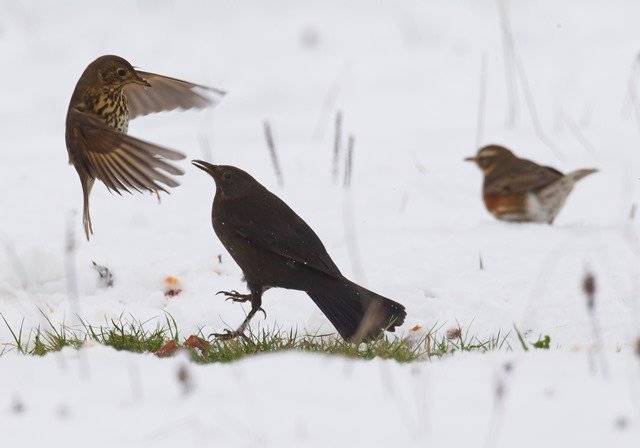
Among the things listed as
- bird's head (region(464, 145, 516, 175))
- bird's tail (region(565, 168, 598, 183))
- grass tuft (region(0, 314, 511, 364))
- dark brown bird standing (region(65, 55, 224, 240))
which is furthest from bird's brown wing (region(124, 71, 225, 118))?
bird's tail (region(565, 168, 598, 183))

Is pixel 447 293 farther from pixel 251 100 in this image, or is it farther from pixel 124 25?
pixel 124 25

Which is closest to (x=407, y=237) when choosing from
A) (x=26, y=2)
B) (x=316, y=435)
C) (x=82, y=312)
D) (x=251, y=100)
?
(x=82, y=312)

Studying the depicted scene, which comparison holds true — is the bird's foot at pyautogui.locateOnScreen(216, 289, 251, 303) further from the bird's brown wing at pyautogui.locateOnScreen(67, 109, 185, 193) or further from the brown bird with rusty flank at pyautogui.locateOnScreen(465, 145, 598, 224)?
the brown bird with rusty flank at pyautogui.locateOnScreen(465, 145, 598, 224)

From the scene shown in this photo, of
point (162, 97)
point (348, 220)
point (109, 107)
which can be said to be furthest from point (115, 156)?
point (348, 220)

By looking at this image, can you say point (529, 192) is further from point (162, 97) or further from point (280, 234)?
point (280, 234)

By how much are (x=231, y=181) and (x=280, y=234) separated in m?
0.39

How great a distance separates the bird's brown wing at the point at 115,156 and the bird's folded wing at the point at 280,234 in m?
0.48

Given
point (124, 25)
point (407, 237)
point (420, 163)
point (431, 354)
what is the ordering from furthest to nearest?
point (124, 25)
point (420, 163)
point (407, 237)
point (431, 354)

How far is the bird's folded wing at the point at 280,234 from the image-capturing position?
16.8 feet

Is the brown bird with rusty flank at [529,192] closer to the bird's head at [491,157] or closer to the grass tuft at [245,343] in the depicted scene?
the bird's head at [491,157]

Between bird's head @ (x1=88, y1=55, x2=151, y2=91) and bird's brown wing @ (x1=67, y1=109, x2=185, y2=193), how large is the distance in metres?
0.22

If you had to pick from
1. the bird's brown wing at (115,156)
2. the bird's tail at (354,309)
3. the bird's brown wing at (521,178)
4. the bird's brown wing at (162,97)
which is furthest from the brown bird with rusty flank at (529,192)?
the bird's brown wing at (115,156)

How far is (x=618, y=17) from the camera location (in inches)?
510

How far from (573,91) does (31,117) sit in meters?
4.89
